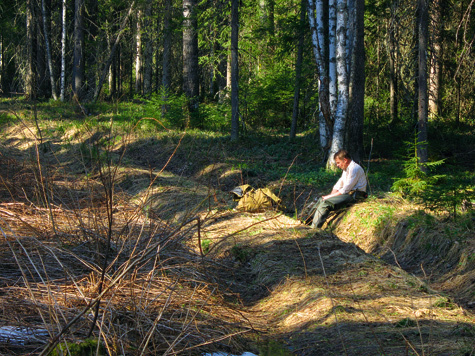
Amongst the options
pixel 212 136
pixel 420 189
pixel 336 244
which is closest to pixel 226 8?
pixel 212 136

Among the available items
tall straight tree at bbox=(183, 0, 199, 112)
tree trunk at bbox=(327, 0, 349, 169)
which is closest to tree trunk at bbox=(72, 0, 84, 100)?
tall straight tree at bbox=(183, 0, 199, 112)

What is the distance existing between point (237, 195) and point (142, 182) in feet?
9.04

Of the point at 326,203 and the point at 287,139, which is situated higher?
the point at 287,139

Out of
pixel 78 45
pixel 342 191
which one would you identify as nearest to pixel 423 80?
pixel 342 191

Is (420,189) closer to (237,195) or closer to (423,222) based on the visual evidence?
(423,222)

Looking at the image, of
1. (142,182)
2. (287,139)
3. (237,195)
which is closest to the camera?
(237,195)

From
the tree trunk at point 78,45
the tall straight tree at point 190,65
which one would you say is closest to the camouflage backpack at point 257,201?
the tall straight tree at point 190,65

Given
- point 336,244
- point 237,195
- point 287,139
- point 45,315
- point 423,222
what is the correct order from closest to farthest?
point 45,315, point 336,244, point 423,222, point 237,195, point 287,139

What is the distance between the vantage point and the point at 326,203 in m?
7.94

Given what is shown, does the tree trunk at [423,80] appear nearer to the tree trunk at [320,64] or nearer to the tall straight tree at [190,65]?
the tree trunk at [320,64]

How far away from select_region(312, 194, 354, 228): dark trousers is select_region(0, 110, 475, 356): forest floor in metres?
0.32

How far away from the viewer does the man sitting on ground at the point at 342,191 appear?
791 cm

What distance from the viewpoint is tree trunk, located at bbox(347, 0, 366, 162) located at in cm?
1153

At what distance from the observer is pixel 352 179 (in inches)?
313
